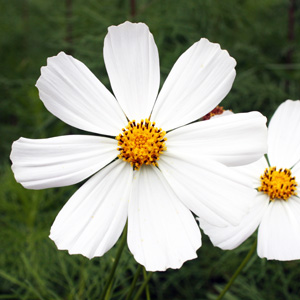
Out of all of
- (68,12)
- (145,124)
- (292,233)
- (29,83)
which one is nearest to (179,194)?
(145,124)

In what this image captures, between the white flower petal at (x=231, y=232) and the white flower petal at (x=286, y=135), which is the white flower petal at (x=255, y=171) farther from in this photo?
the white flower petal at (x=231, y=232)

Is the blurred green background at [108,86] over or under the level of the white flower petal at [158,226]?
over

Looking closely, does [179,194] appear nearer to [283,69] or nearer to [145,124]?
[145,124]

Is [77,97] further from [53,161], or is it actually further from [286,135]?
[286,135]

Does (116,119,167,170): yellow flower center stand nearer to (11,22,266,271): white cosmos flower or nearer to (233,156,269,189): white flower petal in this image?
(11,22,266,271): white cosmos flower

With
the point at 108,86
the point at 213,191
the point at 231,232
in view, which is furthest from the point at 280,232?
the point at 108,86

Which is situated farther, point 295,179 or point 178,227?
point 295,179

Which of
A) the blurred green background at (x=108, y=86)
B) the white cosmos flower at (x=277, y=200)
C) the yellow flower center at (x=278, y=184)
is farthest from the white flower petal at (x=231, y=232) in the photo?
the blurred green background at (x=108, y=86)
